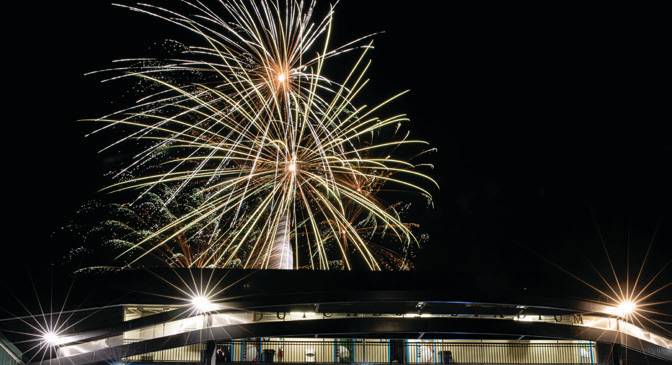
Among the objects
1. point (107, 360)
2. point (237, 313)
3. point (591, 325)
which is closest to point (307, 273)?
point (237, 313)

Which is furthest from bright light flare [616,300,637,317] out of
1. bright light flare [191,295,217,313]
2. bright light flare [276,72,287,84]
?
bright light flare [276,72,287,84]

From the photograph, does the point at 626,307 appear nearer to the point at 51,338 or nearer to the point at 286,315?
the point at 286,315

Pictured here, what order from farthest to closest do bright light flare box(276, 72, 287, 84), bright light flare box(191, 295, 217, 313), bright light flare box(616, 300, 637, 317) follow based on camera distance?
bright light flare box(276, 72, 287, 84), bright light flare box(616, 300, 637, 317), bright light flare box(191, 295, 217, 313)

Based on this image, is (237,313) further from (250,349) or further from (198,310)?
(250,349)

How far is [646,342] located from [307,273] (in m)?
11.8

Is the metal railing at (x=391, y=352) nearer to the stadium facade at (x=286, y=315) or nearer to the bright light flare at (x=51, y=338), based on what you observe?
the stadium facade at (x=286, y=315)

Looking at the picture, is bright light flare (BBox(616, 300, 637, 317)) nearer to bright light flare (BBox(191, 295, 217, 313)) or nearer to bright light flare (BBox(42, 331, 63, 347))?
bright light flare (BBox(191, 295, 217, 313))

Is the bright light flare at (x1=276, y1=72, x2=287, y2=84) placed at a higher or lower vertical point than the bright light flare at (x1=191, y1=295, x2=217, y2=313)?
higher

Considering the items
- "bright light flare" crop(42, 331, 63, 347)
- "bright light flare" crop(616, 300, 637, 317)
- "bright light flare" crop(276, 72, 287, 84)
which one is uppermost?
"bright light flare" crop(276, 72, 287, 84)

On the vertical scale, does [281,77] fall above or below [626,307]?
above

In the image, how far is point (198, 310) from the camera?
73.5ft

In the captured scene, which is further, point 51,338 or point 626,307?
point 626,307

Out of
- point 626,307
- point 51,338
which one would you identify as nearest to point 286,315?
point 51,338

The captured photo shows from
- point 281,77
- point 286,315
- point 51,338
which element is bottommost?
point 51,338
